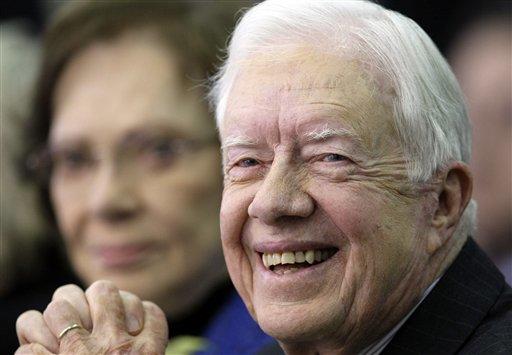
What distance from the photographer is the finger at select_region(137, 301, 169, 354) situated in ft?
11.3

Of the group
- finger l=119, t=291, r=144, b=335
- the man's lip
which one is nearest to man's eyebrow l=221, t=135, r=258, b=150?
the man's lip

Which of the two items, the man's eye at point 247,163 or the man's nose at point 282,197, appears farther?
the man's eye at point 247,163

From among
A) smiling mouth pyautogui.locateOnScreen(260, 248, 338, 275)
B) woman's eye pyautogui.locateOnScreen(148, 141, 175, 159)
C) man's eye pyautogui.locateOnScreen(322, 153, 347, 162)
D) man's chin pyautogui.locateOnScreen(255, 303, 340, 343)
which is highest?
man's eye pyautogui.locateOnScreen(322, 153, 347, 162)

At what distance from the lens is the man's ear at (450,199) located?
327 cm

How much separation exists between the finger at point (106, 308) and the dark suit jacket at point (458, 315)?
0.77 meters

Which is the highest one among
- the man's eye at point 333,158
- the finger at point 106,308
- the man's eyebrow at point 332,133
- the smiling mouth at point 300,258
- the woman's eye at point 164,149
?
the man's eyebrow at point 332,133

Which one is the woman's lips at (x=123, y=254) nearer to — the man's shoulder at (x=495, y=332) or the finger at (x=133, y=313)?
the finger at (x=133, y=313)

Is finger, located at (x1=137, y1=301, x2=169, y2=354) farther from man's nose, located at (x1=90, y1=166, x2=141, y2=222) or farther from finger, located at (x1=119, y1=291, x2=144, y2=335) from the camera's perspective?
man's nose, located at (x1=90, y1=166, x2=141, y2=222)

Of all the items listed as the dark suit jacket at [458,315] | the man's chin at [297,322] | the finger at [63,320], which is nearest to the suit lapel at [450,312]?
the dark suit jacket at [458,315]

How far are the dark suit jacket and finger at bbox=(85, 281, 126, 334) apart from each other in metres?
0.77

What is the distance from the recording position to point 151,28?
523 cm

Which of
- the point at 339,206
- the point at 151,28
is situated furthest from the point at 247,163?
the point at 151,28

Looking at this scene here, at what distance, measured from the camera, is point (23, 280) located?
19.8 ft

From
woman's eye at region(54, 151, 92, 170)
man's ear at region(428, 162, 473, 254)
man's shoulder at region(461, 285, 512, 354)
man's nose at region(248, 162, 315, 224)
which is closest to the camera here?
man's shoulder at region(461, 285, 512, 354)
